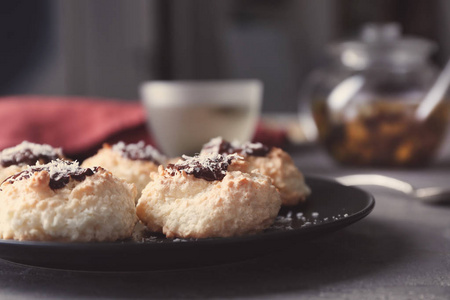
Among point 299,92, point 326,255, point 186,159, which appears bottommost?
point 299,92

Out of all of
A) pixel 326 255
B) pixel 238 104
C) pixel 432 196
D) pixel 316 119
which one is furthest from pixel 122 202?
pixel 316 119

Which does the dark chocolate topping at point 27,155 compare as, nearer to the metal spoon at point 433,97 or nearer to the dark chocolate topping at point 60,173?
the dark chocolate topping at point 60,173

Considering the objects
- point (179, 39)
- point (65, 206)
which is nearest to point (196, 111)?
point (65, 206)

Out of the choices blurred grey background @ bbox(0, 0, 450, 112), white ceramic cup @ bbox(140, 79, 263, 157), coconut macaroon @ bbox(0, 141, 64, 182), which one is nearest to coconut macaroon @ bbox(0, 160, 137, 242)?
coconut macaroon @ bbox(0, 141, 64, 182)

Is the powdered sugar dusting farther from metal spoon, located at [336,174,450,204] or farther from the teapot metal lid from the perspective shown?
the teapot metal lid

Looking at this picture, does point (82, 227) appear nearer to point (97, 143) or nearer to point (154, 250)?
point (154, 250)
